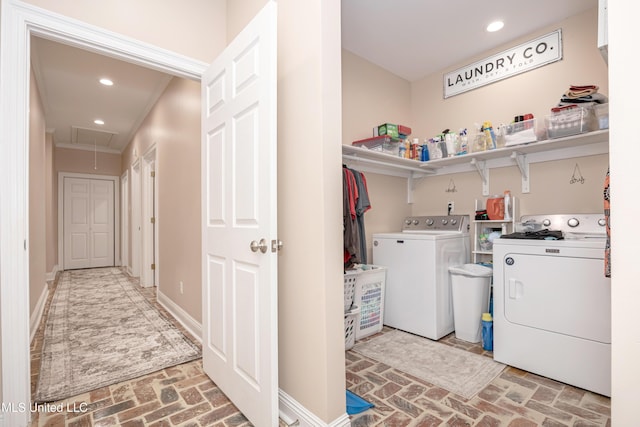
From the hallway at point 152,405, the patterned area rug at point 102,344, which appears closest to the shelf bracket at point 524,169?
the hallway at point 152,405

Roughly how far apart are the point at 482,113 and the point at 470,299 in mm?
1779

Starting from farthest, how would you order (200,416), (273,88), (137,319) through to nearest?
1. (137,319)
2. (200,416)
3. (273,88)

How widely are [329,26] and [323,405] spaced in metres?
1.80

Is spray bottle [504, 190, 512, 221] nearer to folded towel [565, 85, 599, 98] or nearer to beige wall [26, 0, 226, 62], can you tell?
folded towel [565, 85, 599, 98]

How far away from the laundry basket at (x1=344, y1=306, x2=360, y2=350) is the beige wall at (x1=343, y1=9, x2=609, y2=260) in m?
0.87

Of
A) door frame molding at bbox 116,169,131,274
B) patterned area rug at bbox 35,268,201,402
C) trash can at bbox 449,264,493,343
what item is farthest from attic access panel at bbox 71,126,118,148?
trash can at bbox 449,264,493,343

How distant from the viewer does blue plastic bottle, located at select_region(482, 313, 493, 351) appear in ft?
7.80

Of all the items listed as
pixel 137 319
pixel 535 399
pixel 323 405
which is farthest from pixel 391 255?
pixel 137 319

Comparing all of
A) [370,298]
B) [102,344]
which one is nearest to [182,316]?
[102,344]

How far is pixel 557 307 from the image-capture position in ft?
6.40

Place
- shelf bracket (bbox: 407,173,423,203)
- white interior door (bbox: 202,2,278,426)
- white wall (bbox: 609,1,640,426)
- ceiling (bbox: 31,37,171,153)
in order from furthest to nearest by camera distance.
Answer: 1. shelf bracket (bbox: 407,173,423,203)
2. ceiling (bbox: 31,37,171,153)
3. white interior door (bbox: 202,2,278,426)
4. white wall (bbox: 609,1,640,426)

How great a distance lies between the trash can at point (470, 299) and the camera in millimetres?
2549

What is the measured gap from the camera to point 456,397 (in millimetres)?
1797

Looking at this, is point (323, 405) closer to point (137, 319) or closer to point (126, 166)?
point (137, 319)
